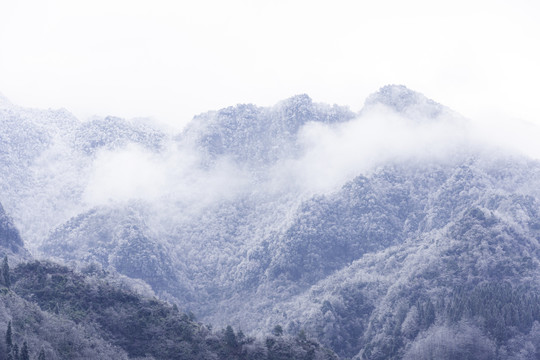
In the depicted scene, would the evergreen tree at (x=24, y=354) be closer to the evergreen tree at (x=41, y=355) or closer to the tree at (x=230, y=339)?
the evergreen tree at (x=41, y=355)

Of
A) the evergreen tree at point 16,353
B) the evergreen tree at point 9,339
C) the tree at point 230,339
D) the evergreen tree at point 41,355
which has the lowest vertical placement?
the tree at point 230,339

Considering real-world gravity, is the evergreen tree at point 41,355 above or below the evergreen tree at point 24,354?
below

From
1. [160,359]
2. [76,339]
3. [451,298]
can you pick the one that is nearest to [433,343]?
[451,298]

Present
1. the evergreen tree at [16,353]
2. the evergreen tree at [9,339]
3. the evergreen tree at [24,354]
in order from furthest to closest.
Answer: the evergreen tree at [9,339] < the evergreen tree at [16,353] < the evergreen tree at [24,354]

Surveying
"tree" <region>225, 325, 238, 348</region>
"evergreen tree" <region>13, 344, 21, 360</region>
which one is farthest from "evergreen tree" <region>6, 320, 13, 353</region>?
"tree" <region>225, 325, 238, 348</region>

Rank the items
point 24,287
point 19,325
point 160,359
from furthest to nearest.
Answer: point 24,287
point 160,359
point 19,325

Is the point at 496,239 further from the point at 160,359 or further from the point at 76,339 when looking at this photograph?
the point at 76,339

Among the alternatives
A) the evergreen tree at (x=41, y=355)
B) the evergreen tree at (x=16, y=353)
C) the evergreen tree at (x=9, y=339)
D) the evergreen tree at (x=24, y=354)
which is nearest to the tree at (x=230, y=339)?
the evergreen tree at (x=41, y=355)

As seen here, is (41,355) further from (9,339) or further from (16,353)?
(9,339)

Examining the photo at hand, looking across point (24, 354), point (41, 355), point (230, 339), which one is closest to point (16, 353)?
point (41, 355)

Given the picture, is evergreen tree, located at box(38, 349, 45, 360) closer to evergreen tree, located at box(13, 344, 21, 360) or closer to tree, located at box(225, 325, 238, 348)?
evergreen tree, located at box(13, 344, 21, 360)

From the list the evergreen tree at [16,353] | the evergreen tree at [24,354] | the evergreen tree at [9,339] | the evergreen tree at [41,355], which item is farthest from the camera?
the evergreen tree at [9,339]

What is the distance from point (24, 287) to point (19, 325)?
91.0 feet

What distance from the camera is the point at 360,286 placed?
195 metres
